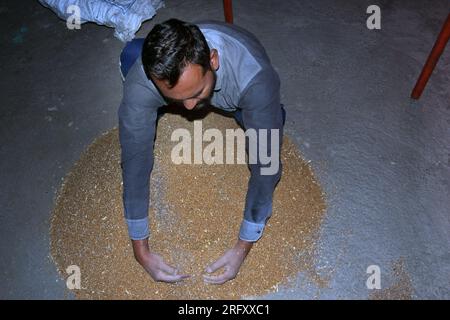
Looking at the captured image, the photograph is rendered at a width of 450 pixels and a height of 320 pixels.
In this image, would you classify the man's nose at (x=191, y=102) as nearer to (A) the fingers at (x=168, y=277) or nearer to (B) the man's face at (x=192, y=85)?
(B) the man's face at (x=192, y=85)

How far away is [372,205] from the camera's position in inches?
75.3

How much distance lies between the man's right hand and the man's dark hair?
2.12 ft

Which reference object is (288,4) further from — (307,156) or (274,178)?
(274,178)

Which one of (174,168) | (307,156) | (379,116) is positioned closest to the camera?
(174,168)

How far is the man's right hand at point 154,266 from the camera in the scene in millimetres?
1652

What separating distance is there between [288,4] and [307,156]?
1.02 metres

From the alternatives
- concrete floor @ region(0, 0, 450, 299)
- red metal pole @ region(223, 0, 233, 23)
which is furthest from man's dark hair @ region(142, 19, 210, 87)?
red metal pole @ region(223, 0, 233, 23)

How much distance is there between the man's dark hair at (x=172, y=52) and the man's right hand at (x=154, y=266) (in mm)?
647

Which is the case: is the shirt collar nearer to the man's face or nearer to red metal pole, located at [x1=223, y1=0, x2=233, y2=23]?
the man's face

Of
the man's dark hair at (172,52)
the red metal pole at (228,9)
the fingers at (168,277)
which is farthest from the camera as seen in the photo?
the red metal pole at (228,9)

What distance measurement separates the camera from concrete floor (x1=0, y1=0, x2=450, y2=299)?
1799 mm

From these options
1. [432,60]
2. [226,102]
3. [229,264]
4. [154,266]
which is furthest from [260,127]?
[432,60]

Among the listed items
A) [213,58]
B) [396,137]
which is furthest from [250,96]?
[396,137]

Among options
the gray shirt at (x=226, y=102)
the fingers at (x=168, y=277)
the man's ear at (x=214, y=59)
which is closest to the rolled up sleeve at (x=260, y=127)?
the gray shirt at (x=226, y=102)
